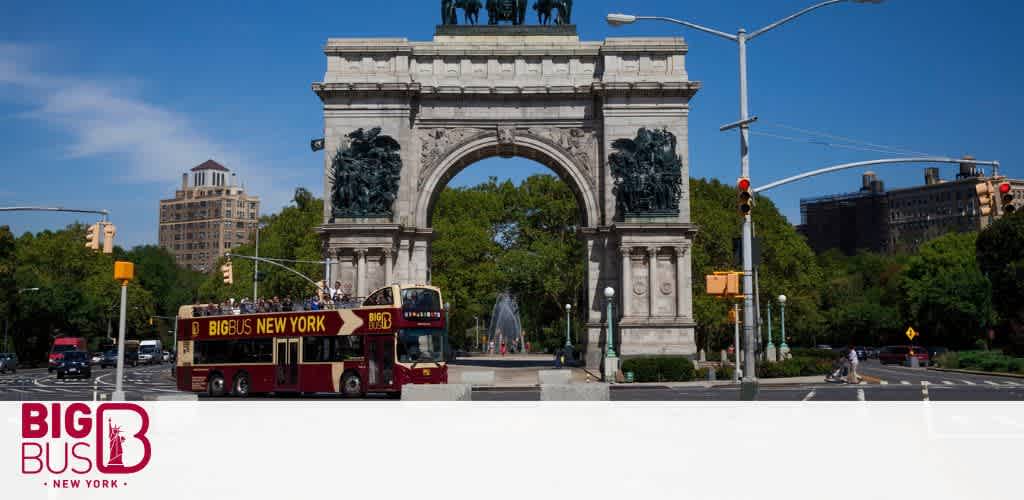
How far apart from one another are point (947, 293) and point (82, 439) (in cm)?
7407

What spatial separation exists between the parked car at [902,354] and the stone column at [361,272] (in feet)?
124

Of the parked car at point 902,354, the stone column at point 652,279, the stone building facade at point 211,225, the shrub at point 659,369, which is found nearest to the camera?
the shrub at point 659,369

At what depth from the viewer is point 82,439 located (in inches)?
581

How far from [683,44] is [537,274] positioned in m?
31.4

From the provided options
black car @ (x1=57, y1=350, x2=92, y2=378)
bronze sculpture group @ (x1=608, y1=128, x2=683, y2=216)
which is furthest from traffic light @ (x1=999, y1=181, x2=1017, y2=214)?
black car @ (x1=57, y1=350, x2=92, y2=378)

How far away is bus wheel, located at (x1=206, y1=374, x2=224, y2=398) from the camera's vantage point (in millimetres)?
34312

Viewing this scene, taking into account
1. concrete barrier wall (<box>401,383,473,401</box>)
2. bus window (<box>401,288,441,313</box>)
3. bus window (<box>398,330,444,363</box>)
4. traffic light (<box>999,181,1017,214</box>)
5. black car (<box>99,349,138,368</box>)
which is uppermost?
traffic light (<box>999,181,1017,214</box>)

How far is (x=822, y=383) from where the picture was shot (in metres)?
40.4

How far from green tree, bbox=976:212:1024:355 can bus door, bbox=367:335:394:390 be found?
44.7 m

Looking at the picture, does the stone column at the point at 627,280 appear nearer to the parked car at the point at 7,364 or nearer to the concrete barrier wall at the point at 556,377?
the concrete barrier wall at the point at 556,377

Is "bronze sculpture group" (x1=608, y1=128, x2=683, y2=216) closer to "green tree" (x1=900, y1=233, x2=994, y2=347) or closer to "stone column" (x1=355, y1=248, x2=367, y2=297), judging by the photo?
"stone column" (x1=355, y1=248, x2=367, y2=297)

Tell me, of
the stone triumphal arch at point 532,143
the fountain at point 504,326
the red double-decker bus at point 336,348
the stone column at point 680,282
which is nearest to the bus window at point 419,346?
the red double-decker bus at point 336,348

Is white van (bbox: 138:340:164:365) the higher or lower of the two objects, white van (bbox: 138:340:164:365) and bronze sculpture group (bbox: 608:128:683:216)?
the lower

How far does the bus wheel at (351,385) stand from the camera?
31.3 m
